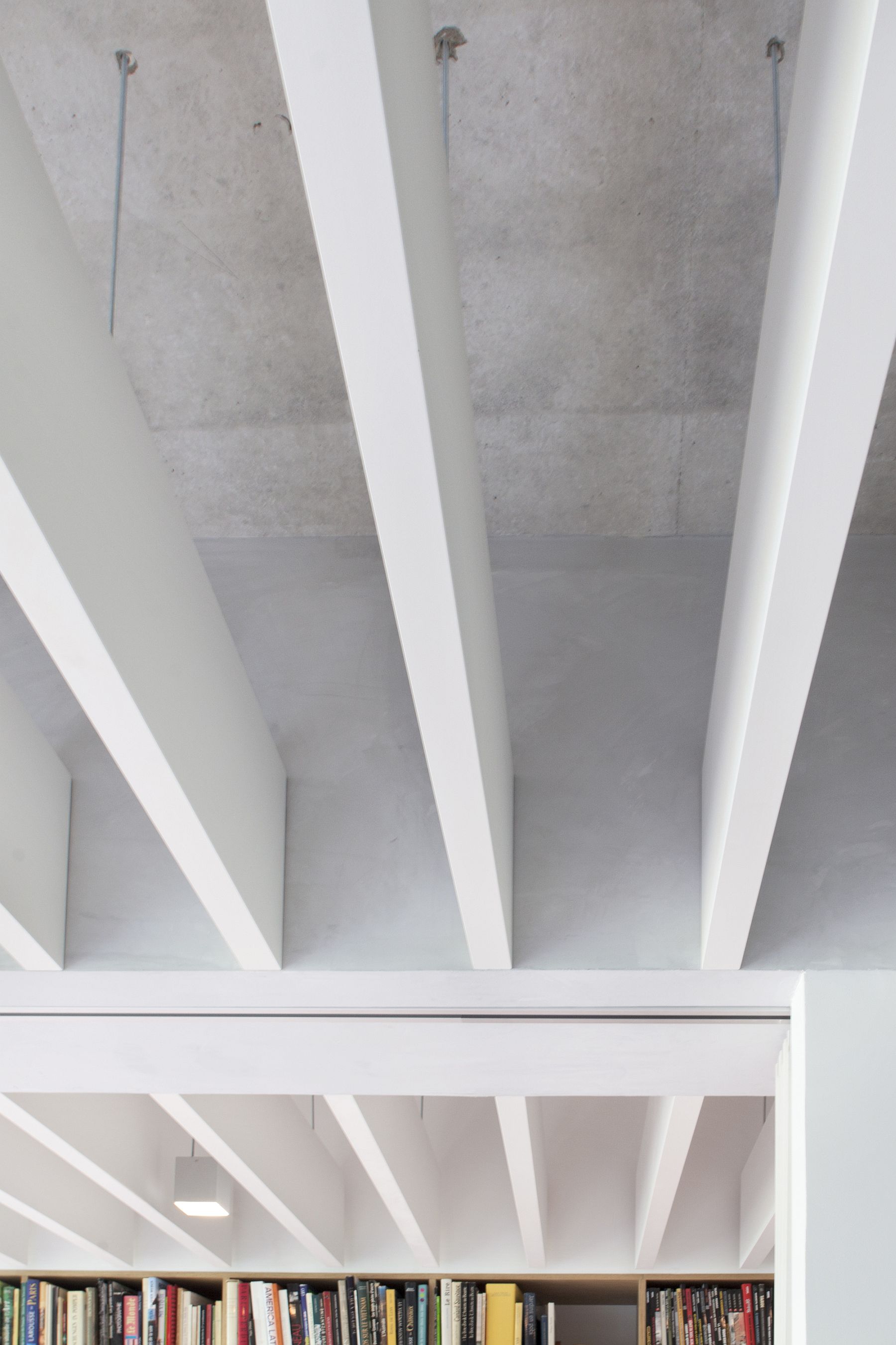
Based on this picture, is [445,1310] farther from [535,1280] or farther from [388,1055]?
[388,1055]

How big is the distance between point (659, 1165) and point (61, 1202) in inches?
82.3

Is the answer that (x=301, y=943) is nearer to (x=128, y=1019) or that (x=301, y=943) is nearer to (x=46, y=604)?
(x=128, y=1019)

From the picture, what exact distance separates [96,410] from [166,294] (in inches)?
30.4

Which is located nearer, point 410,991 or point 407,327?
point 407,327

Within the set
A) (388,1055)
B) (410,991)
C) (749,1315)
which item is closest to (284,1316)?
(749,1315)

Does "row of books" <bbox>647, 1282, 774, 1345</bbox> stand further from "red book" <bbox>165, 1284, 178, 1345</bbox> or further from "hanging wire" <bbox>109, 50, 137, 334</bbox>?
"hanging wire" <bbox>109, 50, 137, 334</bbox>

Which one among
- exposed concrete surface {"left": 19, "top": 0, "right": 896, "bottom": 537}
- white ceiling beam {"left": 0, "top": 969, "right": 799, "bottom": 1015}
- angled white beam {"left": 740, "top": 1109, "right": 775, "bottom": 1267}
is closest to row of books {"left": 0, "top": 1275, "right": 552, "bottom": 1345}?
angled white beam {"left": 740, "top": 1109, "right": 775, "bottom": 1267}

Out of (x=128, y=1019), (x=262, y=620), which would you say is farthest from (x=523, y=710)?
(x=128, y=1019)

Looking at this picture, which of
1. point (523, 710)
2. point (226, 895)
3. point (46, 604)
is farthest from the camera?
point (523, 710)

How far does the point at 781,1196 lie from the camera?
246 centimetres

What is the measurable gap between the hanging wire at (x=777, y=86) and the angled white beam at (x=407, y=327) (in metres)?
0.68

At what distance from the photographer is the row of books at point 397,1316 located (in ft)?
15.6

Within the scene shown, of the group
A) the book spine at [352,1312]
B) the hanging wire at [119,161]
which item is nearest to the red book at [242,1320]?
the book spine at [352,1312]

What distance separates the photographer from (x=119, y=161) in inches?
→ 76.6
